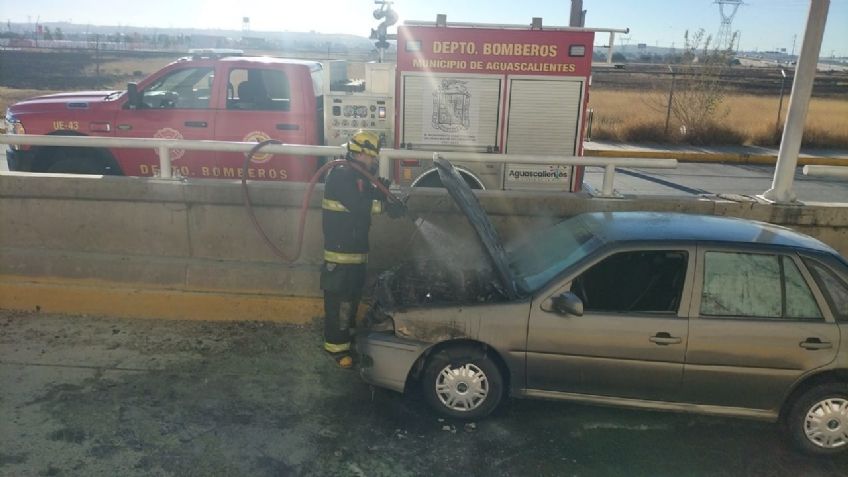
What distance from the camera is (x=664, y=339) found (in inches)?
162

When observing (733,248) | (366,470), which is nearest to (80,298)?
(366,470)

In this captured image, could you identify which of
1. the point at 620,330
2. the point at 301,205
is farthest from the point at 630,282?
the point at 301,205

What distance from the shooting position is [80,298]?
5.87 m

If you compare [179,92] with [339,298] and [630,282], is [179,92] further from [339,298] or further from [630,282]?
[630,282]

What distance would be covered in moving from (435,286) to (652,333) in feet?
4.79

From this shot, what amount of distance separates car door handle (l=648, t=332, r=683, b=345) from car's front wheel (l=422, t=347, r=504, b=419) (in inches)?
38.8

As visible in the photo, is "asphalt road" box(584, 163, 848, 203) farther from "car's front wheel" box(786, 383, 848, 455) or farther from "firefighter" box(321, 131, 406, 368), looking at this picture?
"car's front wheel" box(786, 383, 848, 455)

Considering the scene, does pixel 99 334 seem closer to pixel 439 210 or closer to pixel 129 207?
pixel 129 207

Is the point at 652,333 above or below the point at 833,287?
below

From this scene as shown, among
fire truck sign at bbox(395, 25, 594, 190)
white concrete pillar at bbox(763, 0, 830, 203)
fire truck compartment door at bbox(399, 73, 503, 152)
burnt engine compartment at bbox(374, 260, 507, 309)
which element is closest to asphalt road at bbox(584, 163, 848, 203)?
fire truck sign at bbox(395, 25, 594, 190)

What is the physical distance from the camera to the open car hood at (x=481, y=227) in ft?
14.3

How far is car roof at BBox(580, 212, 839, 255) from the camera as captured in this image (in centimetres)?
423

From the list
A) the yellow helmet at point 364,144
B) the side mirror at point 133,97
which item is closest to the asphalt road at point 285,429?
the yellow helmet at point 364,144

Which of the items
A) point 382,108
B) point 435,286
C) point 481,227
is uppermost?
point 382,108
